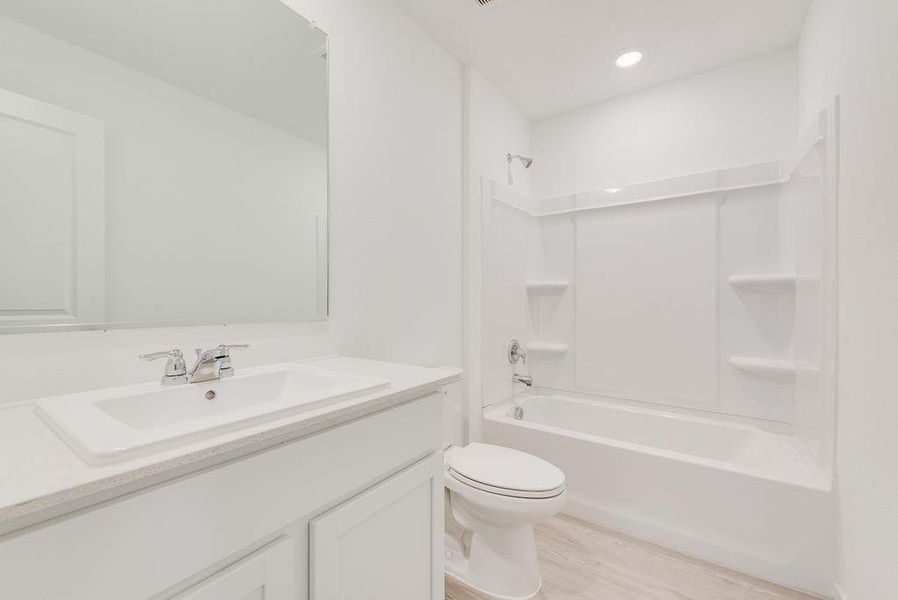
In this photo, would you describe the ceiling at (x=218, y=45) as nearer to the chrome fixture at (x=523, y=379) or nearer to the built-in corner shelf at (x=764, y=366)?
the chrome fixture at (x=523, y=379)

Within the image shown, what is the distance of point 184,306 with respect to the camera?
107cm

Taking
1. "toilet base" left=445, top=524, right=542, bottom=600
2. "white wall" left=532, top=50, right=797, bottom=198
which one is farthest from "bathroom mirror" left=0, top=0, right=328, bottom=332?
"white wall" left=532, top=50, right=797, bottom=198

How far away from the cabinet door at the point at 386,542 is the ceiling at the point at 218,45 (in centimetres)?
118

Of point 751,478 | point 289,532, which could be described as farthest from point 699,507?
point 289,532

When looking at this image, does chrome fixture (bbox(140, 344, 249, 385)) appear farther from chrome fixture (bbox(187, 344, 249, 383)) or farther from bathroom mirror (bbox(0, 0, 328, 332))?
bathroom mirror (bbox(0, 0, 328, 332))

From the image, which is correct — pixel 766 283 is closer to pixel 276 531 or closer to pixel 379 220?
pixel 379 220

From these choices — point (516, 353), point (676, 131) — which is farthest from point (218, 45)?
point (676, 131)

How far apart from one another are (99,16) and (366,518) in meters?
1.36

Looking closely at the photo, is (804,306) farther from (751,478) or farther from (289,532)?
(289,532)

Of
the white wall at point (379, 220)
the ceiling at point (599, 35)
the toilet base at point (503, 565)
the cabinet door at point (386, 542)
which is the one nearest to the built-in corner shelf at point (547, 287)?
the white wall at point (379, 220)

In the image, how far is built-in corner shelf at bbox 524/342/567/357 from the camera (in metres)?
2.69

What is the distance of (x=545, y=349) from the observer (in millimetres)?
2703

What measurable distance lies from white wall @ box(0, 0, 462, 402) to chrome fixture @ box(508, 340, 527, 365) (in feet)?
1.74

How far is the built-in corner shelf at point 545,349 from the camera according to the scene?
2.69m
